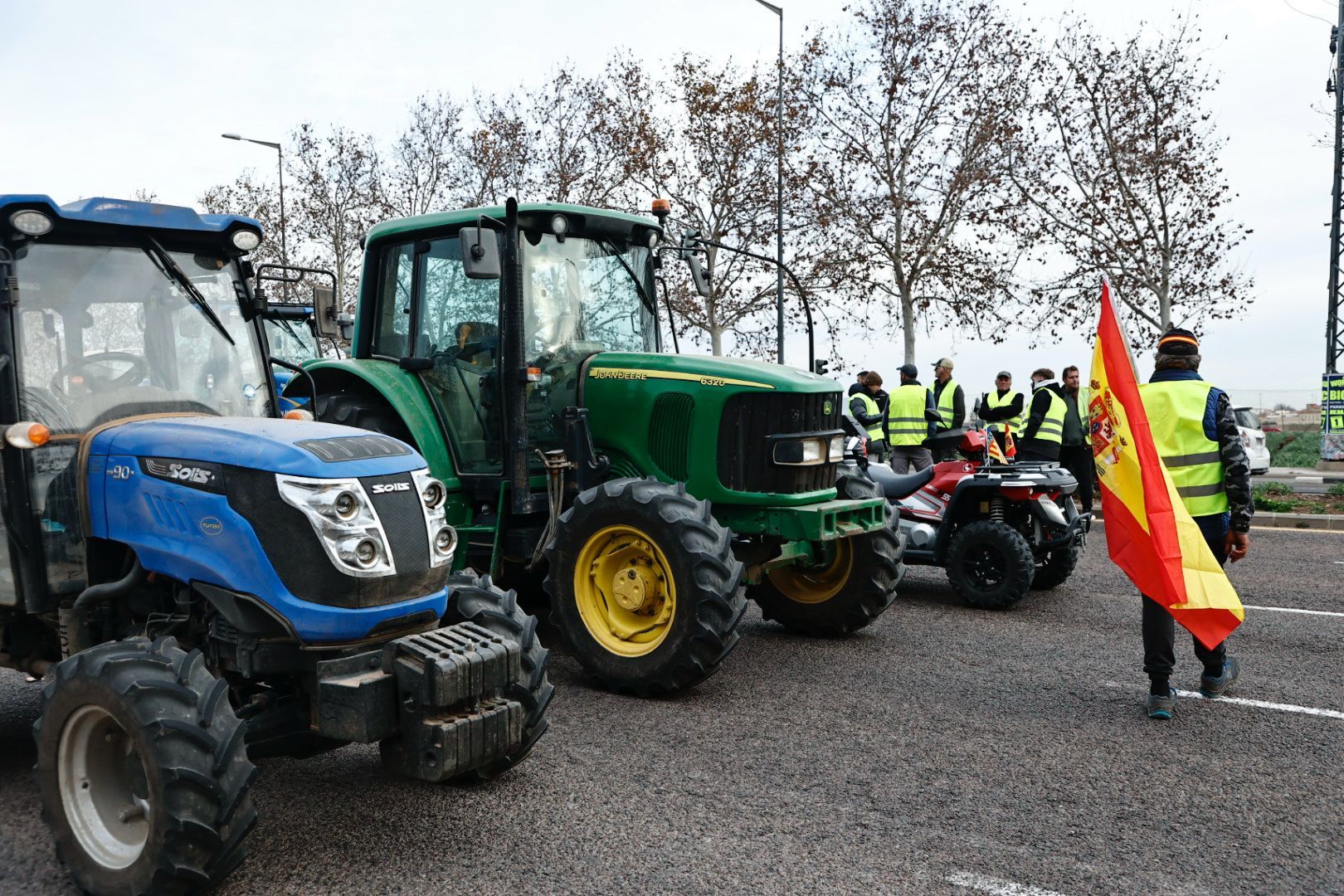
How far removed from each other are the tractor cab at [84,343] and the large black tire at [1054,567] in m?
6.89

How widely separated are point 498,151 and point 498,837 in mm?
26934

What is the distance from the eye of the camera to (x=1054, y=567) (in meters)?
9.66

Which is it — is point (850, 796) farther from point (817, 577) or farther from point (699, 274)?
point (699, 274)

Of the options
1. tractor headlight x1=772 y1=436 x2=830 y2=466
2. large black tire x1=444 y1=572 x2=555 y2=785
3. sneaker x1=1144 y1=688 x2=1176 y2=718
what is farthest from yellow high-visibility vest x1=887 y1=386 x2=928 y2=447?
large black tire x1=444 y1=572 x2=555 y2=785

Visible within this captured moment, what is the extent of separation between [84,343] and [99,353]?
0.07m

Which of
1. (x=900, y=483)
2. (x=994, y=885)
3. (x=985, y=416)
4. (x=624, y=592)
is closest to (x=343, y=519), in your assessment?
(x=994, y=885)

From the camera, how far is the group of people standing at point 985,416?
12.7 meters

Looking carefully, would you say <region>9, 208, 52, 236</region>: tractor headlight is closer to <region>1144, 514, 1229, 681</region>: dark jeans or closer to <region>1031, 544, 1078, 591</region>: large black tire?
<region>1144, 514, 1229, 681</region>: dark jeans

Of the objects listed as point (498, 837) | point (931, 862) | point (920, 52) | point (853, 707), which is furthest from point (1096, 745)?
point (920, 52)

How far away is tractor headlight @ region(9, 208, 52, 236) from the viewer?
439 cm

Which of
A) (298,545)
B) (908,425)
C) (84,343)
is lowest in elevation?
(298,545)

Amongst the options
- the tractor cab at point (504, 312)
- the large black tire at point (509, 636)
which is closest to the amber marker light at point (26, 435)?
the large black tire at point (509, 636)

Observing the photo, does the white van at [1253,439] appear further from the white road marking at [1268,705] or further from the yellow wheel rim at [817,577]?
the white road marking at [1268,705]

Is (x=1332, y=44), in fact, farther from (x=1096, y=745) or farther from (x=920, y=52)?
(x=1096, y=745)
